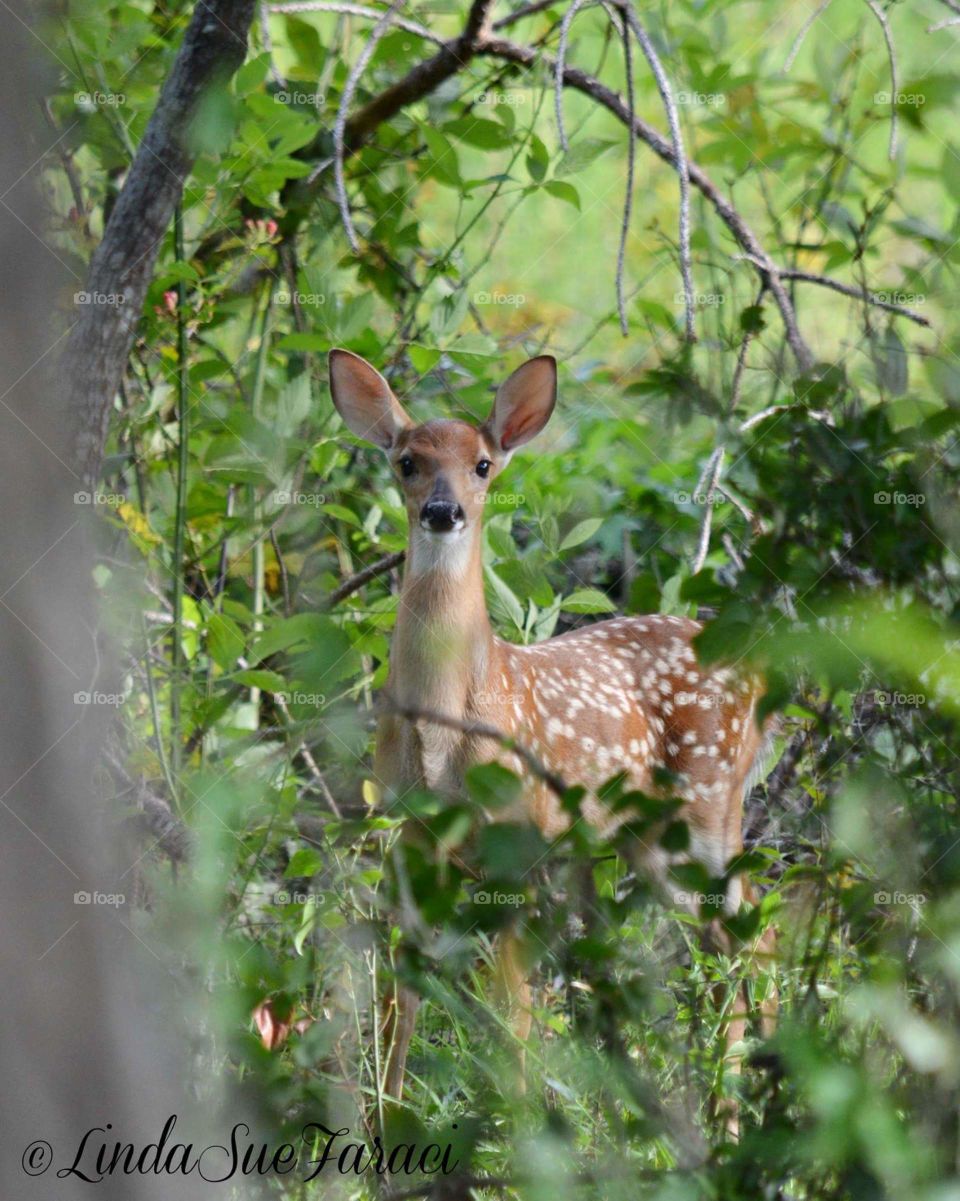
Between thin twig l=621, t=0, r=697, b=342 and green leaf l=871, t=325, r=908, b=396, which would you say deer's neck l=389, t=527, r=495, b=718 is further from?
green leaf l=871, t=325, r=908, b=396

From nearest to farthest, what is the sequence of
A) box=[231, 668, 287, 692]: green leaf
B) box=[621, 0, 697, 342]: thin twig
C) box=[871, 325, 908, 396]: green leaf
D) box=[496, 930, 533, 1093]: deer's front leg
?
box=[871, 325, 908, 396]: green leaf < box=[621, 0, 697, 342]: thin twig < box=[496, 930, 533, 1093]: deer's front leg < box=[231, 668, 287, 692]: green leaf

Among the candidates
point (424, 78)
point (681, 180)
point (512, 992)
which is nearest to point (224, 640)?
point (512, 992)

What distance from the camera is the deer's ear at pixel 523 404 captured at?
12.7ft

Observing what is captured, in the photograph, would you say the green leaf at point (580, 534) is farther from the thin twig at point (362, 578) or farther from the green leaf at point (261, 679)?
the green leaf at point (261, 679)

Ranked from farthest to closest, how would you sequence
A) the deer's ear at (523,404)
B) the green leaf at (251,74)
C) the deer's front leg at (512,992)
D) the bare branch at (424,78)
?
the deer's ear at (523,404) → the bare branch at (424,78) → the green leaf at (251,74) → the deer's front leg at (512,992)

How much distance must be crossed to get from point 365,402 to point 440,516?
1.55ft

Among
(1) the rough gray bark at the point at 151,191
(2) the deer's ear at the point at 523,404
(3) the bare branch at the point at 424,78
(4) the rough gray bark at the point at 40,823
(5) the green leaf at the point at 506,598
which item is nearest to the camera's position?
Answer: (4) the rough gray bark at the point at 40,823

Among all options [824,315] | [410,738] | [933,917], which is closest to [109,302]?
[410,738]

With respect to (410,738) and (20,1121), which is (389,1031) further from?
(20,1121)

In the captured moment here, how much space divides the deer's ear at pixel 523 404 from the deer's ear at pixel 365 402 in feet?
0.84

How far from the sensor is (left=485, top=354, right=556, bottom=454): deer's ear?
3859 mm

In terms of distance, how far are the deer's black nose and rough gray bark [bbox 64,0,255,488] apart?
2.79 ft

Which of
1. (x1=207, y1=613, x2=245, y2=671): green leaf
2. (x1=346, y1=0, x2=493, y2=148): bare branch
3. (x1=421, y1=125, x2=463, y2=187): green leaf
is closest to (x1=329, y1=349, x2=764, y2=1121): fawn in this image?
(x1=207, y1=613, x2=245, y2=671): green leaf

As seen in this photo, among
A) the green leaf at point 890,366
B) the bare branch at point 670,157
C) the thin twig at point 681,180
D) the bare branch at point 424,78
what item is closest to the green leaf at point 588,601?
the bare branch at point 670,157
